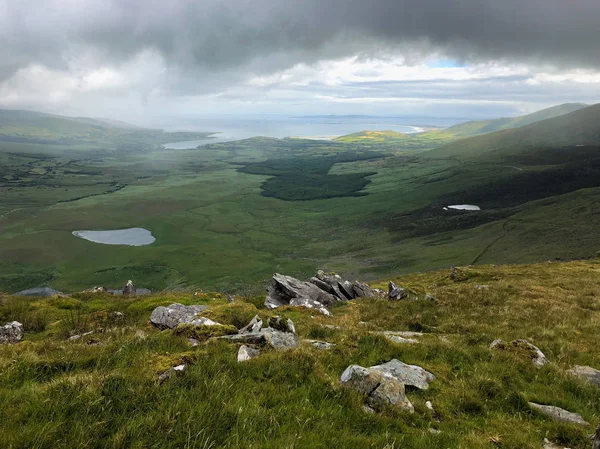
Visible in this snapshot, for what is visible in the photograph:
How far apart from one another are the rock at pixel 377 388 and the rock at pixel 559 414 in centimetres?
346

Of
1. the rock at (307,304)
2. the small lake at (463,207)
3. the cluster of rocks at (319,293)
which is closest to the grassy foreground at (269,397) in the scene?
the rock at (307,304)

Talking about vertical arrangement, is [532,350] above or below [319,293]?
above

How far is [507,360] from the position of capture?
11.5 metres

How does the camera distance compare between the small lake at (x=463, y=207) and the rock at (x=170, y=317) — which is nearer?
the rock at (x=170, y=317)

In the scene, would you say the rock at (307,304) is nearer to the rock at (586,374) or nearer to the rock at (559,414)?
the rock at (586,374)

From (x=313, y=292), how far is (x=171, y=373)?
24.0 meters

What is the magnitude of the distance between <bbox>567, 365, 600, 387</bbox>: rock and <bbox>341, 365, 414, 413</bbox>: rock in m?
6.72

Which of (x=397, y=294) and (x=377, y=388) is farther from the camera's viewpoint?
(x=397, y=294)

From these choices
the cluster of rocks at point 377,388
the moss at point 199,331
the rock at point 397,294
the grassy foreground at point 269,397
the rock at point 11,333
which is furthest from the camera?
the rock at point 397,294

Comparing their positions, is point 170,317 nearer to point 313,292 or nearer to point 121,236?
point 313,292

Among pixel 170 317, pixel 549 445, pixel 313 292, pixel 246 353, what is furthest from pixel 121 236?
pixel 549 445

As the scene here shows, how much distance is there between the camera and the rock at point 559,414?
8.02 m

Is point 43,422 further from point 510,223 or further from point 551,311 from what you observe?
point 510,223

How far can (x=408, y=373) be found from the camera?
31.1ft
